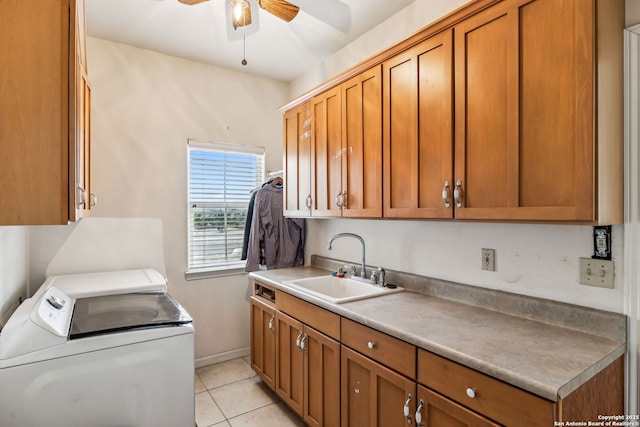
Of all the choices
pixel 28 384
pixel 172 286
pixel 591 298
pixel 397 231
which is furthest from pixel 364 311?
pixel 172 286

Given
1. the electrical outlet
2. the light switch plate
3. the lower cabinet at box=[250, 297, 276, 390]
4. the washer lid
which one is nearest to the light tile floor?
the lower cabinet at box=[250, 297, 276, 390]

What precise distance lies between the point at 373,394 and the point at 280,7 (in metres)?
2.08

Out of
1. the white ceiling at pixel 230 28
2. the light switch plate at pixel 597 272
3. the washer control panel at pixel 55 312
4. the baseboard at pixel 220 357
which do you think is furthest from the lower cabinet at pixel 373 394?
the white ceiling at pixel 230 28

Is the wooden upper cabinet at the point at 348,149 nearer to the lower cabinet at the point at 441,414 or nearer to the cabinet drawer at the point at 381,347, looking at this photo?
the cabinet drawer at the point at 381,347

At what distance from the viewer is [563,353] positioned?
1.22 metres

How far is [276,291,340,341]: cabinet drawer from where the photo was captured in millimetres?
1877

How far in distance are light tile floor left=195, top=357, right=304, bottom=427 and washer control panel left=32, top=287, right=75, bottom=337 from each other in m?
1.15

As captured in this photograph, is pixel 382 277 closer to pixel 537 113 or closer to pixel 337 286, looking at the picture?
pixel 337 286

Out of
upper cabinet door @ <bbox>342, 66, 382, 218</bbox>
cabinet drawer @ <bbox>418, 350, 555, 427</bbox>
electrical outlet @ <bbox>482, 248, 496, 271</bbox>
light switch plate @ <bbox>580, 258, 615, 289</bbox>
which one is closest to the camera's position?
cabinet drawer @ <bbox>418, 350, 555, 427</bbox>

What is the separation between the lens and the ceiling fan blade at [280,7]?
6.08 ft

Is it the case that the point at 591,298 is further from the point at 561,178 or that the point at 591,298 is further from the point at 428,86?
the point at 428,86

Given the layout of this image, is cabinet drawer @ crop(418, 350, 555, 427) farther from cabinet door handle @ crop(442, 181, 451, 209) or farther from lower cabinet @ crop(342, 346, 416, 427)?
cabinet door handle @ crop(442, 181, 451, 209)

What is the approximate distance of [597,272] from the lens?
1.40 metres

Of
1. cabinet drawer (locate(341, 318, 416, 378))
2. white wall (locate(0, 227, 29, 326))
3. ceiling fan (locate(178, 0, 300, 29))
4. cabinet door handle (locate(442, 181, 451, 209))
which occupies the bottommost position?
cabinet drawer (locate(341, 318, 416, 378))
